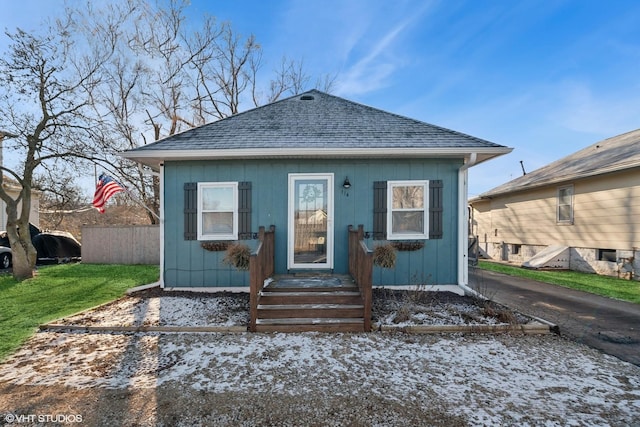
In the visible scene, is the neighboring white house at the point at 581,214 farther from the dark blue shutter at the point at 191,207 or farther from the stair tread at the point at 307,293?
the dark blue shutter at the point at 191,207

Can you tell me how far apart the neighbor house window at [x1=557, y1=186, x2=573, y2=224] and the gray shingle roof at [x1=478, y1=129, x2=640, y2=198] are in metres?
0.41

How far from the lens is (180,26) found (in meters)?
15.2

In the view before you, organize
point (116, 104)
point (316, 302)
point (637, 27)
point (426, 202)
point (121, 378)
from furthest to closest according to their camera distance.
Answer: point (116, 104), point (637, 27), point (426, 202), point (316, 302), point (121, 378)

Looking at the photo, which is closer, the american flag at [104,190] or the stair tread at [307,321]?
the stair tread at [307,321]

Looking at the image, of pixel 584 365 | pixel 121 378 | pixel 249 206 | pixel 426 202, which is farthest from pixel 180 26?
pixel 584 365

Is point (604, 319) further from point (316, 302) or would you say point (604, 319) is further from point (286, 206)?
point (286, 206)

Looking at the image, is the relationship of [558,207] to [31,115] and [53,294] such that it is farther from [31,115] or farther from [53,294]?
[31,115]

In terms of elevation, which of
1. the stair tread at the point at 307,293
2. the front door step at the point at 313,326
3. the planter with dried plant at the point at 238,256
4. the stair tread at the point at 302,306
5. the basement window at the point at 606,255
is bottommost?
the front door step at the point at 313,326

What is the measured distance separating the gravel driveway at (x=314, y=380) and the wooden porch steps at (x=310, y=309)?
7.9 inches

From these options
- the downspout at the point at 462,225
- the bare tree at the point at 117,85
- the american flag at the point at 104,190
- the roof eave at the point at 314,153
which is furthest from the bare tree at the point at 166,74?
the downspout at the point at 462,225

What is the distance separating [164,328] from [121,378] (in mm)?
1249

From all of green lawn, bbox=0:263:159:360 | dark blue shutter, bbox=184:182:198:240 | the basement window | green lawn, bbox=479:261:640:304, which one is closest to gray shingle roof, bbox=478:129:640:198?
the basement window

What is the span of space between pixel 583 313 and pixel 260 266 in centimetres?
532

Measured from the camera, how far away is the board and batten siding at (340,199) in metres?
5.91
